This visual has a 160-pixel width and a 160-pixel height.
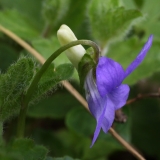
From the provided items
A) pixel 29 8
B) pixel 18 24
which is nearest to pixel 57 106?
pixel 18 24

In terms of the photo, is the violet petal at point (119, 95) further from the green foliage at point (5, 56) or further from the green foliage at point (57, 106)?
the green foliage at point (5, 56)

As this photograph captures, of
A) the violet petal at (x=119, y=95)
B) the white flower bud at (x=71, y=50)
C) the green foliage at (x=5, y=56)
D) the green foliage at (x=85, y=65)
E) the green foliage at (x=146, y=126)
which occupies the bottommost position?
the green foliage at (x=146, y=126)

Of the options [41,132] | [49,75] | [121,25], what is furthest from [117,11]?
[41,132]

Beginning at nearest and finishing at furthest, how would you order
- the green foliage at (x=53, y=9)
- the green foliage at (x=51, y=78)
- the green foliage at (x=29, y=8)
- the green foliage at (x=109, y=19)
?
1. the green foliage at (x=51, y=78)
2. the green foliage at (x=109, y=19)
3. the green foliage at (x=53, y=9)
4. the green foliage at (x=29, y=8)

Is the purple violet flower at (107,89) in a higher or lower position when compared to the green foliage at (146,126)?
higher

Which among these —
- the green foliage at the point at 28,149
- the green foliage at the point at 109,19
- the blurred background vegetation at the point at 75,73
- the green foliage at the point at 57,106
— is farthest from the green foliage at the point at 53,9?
the green foliage at the point at 28,149

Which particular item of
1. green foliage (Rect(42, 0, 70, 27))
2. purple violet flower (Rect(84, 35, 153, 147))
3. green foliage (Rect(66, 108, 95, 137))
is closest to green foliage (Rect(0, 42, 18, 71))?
green foliage (Rect(42, 0, 70, 27))
